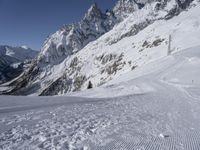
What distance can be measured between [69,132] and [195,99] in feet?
37.8

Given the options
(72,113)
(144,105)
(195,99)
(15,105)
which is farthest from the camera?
(195,99)

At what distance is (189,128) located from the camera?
10.8m

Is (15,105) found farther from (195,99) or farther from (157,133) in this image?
(195,99)

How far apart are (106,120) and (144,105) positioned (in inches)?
187

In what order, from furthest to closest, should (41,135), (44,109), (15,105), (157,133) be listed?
(15,105), (44,109), (157,133), (41,135)

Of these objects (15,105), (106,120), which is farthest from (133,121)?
(15,105)

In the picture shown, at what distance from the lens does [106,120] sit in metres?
11.3

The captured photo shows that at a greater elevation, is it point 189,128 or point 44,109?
point 44,109

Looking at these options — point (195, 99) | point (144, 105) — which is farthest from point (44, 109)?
point (195, 99)

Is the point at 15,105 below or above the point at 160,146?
above

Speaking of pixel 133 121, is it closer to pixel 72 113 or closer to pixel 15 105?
pixel 72 113

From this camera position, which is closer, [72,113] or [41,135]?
[41,135]

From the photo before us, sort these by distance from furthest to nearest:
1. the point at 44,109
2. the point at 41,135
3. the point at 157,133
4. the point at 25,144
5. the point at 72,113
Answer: the point at 44,109 → the point at 72,113 → the point at 157,133 → the point at 41,135 → the point at 25,144

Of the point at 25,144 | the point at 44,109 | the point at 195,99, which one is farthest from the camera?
the point at 195,99
